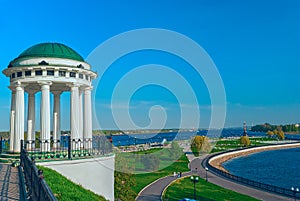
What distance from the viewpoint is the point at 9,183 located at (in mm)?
10953

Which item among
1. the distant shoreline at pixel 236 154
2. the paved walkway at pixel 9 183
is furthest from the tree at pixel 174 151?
the paved walkway at pixel 9 183

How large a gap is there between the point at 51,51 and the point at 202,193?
28275mm

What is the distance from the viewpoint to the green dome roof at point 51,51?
56.0 ft

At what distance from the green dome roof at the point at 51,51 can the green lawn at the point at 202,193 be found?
21974 mm

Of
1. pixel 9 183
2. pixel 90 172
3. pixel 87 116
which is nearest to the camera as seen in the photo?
pixel 9 183

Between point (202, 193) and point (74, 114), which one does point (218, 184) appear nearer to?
point (202, 193)

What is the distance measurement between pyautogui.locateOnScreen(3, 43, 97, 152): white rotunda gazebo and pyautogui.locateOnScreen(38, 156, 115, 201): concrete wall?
165 centimetres

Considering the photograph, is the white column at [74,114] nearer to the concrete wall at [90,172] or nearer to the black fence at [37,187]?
the concrete wall at [90,172]

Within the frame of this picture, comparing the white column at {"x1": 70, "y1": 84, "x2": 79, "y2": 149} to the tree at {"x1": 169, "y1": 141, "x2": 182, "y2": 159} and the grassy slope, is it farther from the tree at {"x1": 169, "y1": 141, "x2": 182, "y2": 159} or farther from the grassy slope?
the tree at {"x1": 169, "y1": 141, "x2": 182, "y2": 159}

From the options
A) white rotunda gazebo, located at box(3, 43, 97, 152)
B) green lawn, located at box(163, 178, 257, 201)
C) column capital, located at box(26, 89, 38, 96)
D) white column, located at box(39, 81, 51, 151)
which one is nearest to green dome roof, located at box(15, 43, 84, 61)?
white rotunda gazebo, located at box(3, 43, 97, 152)

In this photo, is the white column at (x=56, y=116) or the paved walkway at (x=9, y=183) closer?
the paved walkway at (x=9, y=183)

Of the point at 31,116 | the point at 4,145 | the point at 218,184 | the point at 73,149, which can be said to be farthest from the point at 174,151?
the point at 73,149

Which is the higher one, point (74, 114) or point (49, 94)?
point (49, 94)

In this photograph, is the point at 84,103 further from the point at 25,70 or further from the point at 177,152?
the point at 177,152
